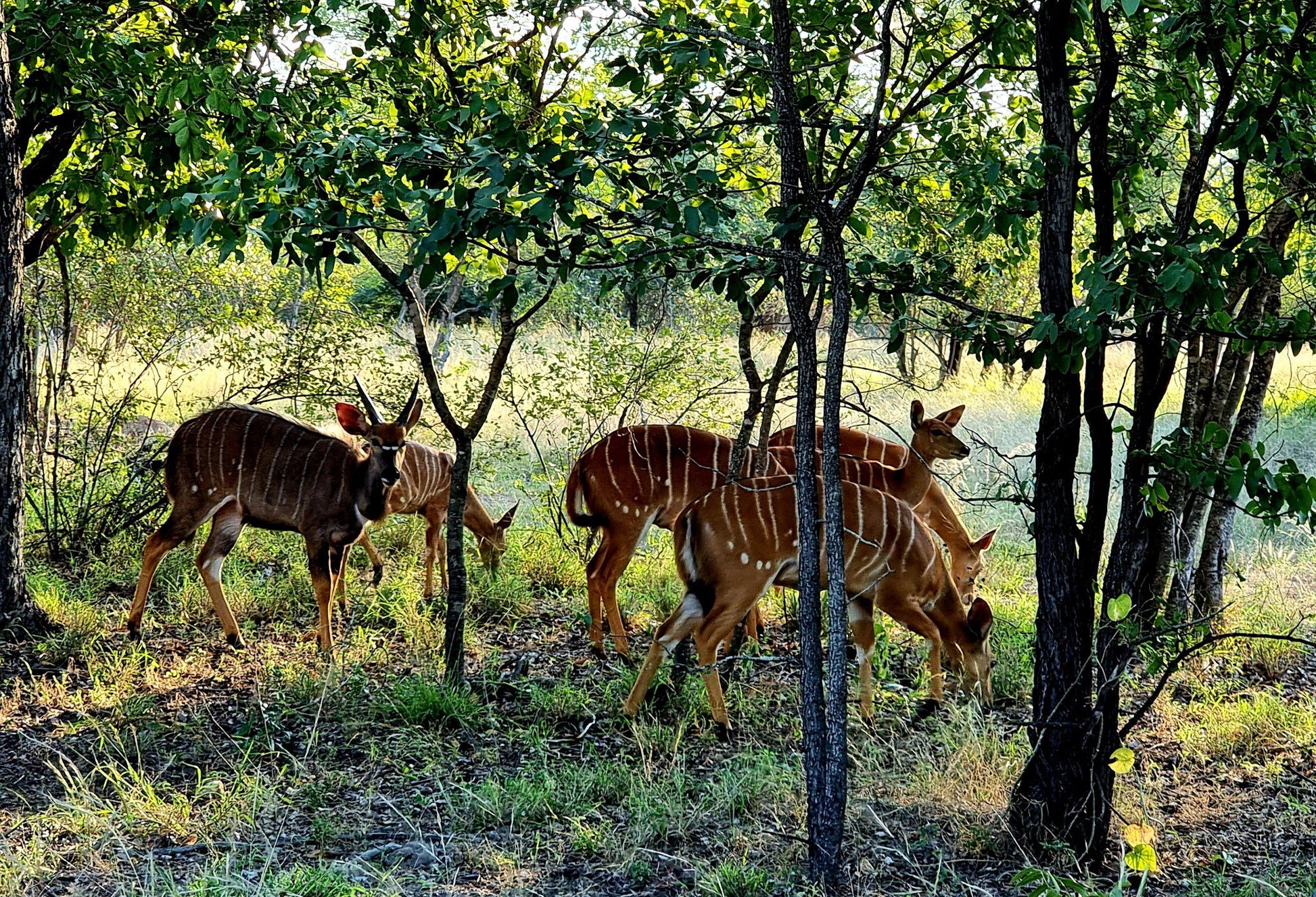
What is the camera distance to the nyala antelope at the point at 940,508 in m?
6.49

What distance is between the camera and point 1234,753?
4859 mm

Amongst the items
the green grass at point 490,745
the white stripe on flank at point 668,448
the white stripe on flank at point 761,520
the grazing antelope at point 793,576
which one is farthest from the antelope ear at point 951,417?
the white stripe on flank at point 761,520

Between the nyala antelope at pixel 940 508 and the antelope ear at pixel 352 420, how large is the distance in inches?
83.2

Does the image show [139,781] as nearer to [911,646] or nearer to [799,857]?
[799,857]

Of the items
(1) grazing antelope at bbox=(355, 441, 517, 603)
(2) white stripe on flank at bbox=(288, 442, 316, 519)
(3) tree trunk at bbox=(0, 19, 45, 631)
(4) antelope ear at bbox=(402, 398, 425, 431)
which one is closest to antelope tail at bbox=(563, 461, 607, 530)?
(1) grazing antelope at bbox=(355, 441, 517, 603)

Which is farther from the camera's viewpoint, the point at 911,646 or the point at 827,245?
the point at 911,646

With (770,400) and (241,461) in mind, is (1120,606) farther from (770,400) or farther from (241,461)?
(241,461)

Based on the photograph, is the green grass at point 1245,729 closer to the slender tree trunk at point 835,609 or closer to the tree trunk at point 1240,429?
the tree trunk at point 1240,429

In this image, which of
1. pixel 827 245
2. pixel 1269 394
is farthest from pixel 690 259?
pixel 1269 394

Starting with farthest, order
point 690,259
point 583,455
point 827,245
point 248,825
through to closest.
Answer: point 583,455 < point 248,825 < point 690,259 < point 827,245

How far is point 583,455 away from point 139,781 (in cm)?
293

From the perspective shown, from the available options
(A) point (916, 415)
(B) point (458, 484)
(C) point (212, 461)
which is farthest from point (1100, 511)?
(C) point (212, 461)

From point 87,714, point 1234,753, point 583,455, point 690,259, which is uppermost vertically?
point 690,259

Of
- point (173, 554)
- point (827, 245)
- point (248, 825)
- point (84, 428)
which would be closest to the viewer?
point (827, 245)
